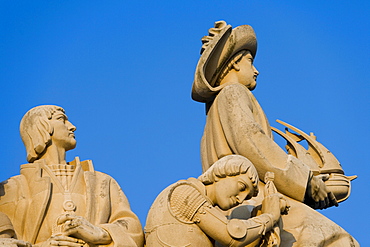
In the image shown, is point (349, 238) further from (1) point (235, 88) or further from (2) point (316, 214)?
(1) point (235, 88)

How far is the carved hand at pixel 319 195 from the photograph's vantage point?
618 inches

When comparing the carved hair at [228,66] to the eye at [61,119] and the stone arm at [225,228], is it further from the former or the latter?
the stone arm at [225,228]

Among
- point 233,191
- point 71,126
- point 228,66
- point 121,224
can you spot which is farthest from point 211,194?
point 228,66

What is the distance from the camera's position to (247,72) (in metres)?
16.7

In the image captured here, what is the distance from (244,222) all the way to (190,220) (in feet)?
2.00

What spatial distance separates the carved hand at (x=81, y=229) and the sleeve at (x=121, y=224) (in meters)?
0.19

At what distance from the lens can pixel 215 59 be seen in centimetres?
1648

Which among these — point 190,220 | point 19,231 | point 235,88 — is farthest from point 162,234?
point 235,88

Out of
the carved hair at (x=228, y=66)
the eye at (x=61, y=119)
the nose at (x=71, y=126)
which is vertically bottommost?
the nose at (x=71, y=126)

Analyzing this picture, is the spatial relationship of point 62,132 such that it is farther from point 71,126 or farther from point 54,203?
point 54,203

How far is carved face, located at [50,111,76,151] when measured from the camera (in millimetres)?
15203

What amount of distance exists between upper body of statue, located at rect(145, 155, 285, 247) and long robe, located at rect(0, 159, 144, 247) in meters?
0.54

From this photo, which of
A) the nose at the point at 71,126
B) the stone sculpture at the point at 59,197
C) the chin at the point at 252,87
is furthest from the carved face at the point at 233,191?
the chin at the point at 252,87

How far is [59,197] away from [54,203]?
0.33 ft
